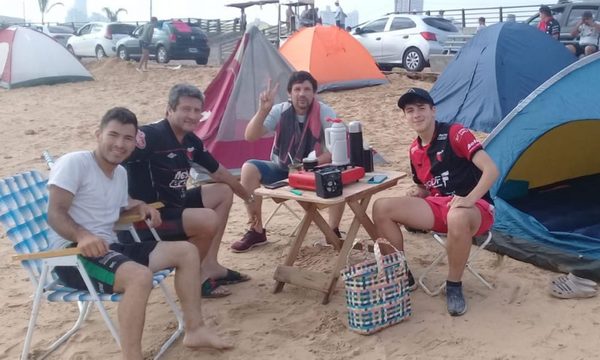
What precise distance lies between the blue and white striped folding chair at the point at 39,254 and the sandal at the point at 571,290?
2.03 meters

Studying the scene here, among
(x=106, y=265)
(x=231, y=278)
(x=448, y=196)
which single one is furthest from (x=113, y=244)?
(x=448, y=196)

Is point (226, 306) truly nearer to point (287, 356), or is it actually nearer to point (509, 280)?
point (287, 356)

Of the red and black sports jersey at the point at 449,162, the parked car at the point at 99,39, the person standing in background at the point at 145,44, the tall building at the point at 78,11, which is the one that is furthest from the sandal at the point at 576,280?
the tall building at the point at 78,11

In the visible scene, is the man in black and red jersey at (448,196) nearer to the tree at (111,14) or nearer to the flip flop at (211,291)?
the flip flop at (211,291)

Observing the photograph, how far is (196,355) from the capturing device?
299 cm

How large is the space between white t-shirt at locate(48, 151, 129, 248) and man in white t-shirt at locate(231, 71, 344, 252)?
1.28 meters

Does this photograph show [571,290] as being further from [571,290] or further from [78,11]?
[78,11]

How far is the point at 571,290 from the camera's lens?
3.45 metres

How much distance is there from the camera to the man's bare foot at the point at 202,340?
9.77 feet

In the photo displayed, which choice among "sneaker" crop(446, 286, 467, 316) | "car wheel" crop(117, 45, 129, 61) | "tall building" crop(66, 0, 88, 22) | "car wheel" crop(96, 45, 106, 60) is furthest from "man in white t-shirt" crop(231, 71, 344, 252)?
"tall building" crop(66, 0, 88, 22)

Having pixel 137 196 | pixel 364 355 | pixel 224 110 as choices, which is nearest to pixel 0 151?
pixel 224 110

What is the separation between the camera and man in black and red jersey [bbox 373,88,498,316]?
324cm

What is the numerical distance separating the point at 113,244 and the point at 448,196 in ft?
5.94

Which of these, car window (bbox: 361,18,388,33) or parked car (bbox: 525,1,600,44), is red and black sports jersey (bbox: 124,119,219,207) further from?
car window (bbox: 361,18,388,33)
